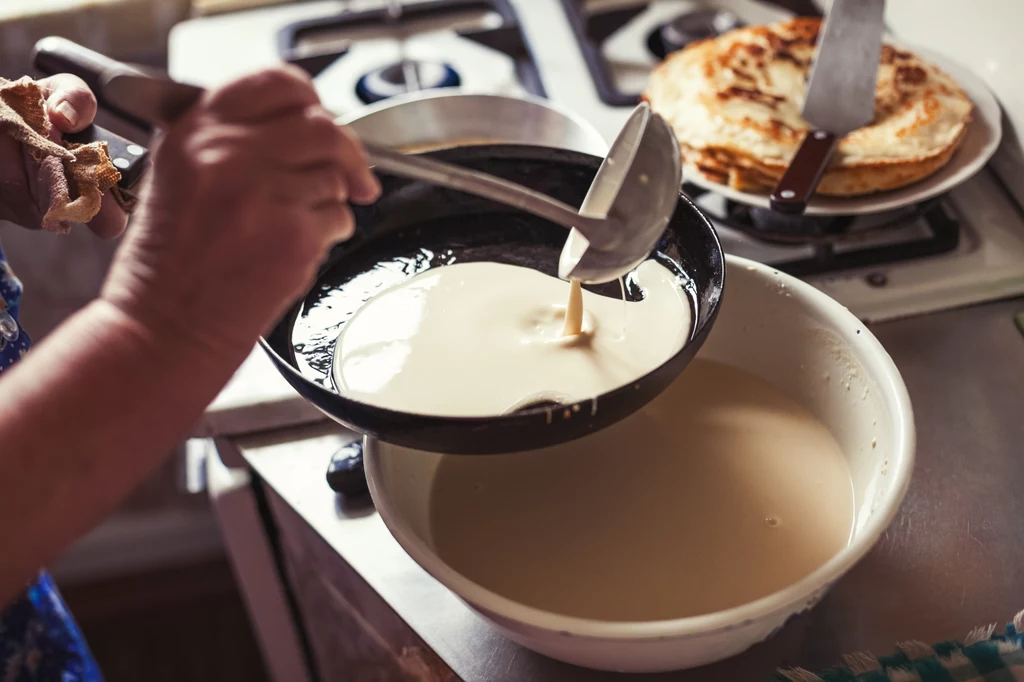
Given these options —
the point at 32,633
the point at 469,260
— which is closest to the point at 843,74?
the point at 469,260

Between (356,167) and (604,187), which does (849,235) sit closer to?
(604,187)

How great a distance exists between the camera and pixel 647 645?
0.48 metres

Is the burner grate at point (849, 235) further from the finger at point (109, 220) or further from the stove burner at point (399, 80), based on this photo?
the finger at point (109, 220)

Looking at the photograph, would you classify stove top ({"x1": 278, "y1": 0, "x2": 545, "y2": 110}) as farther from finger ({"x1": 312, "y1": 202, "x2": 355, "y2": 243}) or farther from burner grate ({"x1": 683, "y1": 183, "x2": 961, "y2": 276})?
finger ({"x1": 312, "y1": 202, "x2": 355, "y2": 243})

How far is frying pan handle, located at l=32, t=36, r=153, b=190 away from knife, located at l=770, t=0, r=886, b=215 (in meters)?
0.55

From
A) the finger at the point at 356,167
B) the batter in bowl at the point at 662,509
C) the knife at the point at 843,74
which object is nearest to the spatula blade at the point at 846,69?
the knife at the point at 843,74

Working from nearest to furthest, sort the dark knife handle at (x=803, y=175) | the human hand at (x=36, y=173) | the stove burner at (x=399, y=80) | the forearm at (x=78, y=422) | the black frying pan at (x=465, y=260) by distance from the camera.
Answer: the forearm at (x=78, y=422) < the black frying pan at (x=465, y=260) < the human hand at (x=36, y=173) < the dark knife handle at (x=803, y=175) < the stove burner at (x=399, y=80)

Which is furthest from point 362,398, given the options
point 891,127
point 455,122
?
point 891,127

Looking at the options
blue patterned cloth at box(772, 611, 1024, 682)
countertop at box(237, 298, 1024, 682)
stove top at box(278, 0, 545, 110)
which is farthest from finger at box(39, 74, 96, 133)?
blue patterned cloth at box(772, 611, 1024, 682)

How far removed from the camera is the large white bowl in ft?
1.55

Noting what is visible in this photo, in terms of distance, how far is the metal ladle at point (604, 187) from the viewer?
448mm

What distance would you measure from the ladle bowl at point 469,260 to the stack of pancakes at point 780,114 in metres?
0.20

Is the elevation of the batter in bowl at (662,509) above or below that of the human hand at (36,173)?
below

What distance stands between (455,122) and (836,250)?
1.33ft
